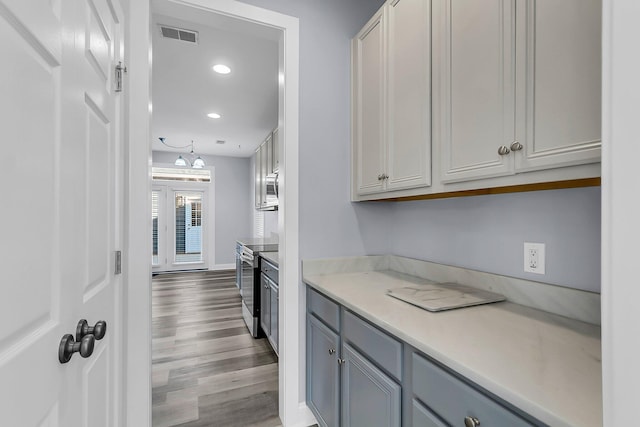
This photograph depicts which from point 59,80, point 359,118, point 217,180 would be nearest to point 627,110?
point 59,80

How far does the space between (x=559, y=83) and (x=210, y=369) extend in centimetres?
282

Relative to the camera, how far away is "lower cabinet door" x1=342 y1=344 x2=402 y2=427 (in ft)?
3.43

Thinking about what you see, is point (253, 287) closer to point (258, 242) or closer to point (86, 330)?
point (258, 242)

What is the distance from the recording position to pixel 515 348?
840mm

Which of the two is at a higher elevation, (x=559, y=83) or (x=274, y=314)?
(x=559, y=83)

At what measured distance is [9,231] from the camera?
0.52 metres

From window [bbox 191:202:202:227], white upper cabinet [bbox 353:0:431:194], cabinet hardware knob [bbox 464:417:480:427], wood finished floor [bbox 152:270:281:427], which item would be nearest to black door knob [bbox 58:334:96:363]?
cabinet hardware knob [bbox 464:417:480:427]

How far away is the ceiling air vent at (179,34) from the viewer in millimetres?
2287

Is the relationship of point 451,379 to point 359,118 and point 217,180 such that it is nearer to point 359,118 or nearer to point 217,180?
point 359,118

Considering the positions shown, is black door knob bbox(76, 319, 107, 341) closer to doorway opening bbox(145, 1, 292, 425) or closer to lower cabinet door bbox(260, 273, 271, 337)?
doorway opening bbox(145, 1, 292, 425)

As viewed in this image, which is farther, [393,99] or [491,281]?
[393,99]

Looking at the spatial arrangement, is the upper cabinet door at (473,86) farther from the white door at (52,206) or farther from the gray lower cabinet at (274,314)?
the gray lower cabinet at (274,314)

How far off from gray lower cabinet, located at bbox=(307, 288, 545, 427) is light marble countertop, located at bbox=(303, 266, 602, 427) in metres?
0.06

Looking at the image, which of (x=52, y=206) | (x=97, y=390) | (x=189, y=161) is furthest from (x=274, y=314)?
(x=189, y=161)
